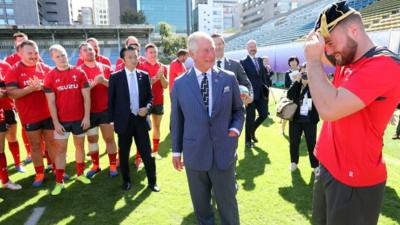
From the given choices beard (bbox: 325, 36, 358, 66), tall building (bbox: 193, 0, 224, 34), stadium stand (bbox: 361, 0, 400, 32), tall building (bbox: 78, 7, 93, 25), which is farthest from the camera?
tall building (bbox: 78, 7, 93, 25)

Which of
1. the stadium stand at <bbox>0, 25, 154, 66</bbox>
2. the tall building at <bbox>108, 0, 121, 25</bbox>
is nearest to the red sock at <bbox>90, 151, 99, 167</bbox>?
the stadium stand at <bbox>0, 25, 154, 66</bbox>

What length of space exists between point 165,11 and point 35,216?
11087 cm

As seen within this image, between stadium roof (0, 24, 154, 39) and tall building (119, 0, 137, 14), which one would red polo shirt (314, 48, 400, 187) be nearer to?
stadium roof (0, 24, 154, 39)

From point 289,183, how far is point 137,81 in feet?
9.24

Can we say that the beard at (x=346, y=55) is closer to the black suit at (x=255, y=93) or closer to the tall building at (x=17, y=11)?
the black suit at (x=255, y=93)

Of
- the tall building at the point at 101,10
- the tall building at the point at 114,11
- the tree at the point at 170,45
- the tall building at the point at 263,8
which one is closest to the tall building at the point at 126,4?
the tall building at the point at 114,11

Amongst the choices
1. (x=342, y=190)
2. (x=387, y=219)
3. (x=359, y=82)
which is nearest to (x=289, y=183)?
(x=387, y=219)

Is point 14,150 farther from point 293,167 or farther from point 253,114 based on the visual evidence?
point 293,167

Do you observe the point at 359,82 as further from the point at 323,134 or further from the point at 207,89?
the point at 207,89

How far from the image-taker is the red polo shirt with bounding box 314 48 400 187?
164 centimetres

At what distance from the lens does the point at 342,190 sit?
1.91 metres

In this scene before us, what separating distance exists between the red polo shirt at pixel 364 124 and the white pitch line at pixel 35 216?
140 inches

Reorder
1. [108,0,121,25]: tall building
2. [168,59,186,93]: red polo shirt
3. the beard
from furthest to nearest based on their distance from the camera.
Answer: [108,0,121,25]: tall building → [168,59,186,93]: red polo shirt → the beard

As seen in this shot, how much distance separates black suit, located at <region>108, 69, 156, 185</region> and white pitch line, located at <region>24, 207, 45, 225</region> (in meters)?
1.21
